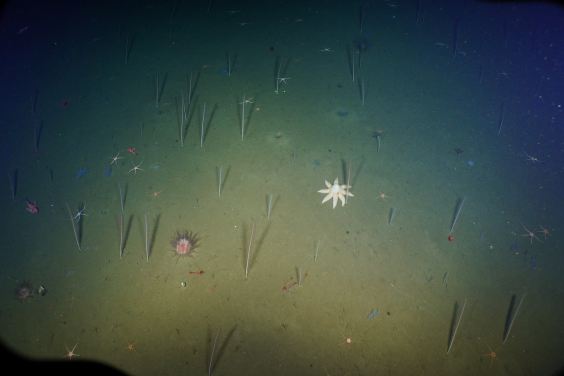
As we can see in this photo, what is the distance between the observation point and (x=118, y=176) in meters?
2.12

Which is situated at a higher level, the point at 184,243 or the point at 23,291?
the point at 184,243

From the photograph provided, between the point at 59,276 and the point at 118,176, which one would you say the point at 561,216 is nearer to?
the point at 118,176

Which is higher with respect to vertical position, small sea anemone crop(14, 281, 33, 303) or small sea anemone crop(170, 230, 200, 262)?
small sea anemone crop(170, 230, 200, 262)

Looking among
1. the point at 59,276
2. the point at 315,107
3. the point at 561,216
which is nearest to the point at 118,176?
the point at 59,276

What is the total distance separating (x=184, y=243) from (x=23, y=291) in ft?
3.57

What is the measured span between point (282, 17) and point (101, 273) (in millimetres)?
2368

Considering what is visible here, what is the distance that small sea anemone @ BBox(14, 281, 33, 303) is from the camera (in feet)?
6.30

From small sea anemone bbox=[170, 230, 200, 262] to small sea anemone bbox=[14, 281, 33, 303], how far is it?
0.96m

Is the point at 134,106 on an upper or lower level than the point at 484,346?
upper

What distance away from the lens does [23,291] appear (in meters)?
1.93

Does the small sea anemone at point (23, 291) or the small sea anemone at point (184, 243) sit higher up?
the small sea anemone at point (184, 243)

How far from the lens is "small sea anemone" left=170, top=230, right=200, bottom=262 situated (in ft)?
6.43

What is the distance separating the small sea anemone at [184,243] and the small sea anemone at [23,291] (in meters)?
0.96

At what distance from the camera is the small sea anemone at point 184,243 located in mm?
1960
